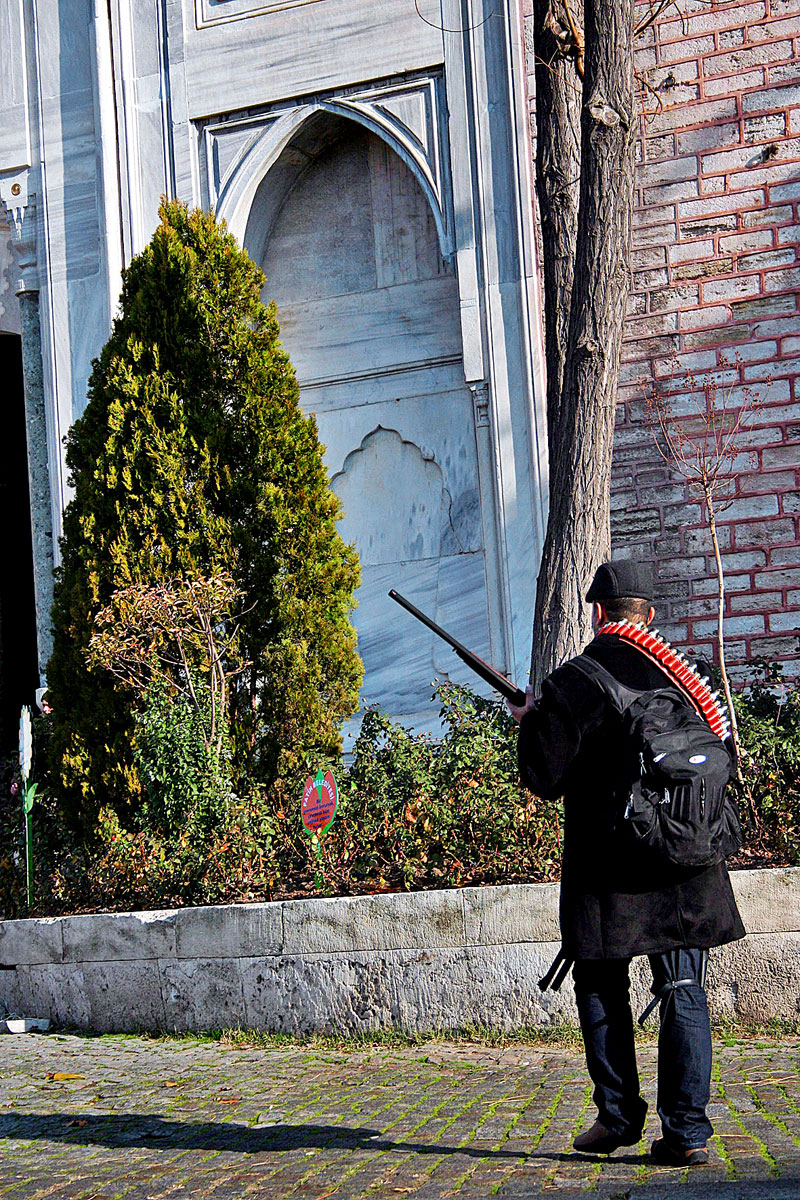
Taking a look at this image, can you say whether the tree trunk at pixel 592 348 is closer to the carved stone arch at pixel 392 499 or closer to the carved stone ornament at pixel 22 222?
the carved stone arch at pixel 392 499

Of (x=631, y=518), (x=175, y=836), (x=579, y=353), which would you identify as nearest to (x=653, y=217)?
(x=631, y=518)

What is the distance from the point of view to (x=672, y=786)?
13.6ft

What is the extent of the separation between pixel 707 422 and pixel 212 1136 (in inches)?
235

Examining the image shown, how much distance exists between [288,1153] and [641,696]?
186 cm

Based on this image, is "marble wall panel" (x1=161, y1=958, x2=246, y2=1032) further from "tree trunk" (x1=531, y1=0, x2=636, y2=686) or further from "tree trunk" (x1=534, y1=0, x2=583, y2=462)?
"tree trunk" (x1=534, y1=0, x2=583, y2=462)

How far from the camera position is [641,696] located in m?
4.25

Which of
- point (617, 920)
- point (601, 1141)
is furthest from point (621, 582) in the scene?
point (601, 1141)

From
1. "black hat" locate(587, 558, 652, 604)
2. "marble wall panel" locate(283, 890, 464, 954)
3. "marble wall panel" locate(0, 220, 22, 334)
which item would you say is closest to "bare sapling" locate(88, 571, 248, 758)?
"marble wall panel" locate(283, 890, 464, 954)

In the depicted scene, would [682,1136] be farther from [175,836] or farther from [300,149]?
[300,149]

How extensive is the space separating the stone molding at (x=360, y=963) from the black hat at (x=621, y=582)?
81.9 inches

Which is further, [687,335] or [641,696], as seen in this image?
[687,335]

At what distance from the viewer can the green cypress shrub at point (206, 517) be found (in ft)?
26.4

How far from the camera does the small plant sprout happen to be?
372 inches

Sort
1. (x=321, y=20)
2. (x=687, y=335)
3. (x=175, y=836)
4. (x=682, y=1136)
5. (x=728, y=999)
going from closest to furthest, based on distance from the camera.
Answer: (x=682, y=1136)
(x=728, y=999)
(x=175, y=836)
(x=687, y=335)
(x=321, y=20)
